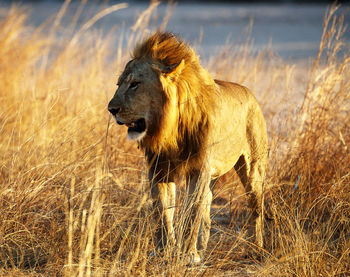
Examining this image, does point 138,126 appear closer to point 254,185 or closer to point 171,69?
point 171,69

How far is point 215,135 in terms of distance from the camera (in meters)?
3.09

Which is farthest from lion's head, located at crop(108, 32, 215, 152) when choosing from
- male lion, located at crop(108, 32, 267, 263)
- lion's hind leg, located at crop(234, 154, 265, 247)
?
lion's hind leg, located at crop(234, 154, 265, 247)

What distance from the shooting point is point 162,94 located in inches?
115

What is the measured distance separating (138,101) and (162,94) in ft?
0.47

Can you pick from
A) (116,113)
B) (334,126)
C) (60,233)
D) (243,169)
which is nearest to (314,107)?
(334,126)

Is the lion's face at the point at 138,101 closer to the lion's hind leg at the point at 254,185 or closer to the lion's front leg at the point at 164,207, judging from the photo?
the lion's front leg at the point at 164,207

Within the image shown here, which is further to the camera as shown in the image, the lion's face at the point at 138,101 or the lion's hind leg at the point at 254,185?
the lion's hind leg at the point at 254,185

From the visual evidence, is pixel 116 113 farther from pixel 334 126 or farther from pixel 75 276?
pixel 334 126

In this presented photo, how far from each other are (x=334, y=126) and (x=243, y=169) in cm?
129

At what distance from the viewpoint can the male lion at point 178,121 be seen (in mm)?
2924

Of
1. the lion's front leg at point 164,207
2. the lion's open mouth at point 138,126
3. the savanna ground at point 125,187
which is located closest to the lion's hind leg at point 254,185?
the savanna ground at point 125,187

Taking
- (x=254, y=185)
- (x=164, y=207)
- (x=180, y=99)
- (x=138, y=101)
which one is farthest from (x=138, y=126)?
(x=254, y=185)

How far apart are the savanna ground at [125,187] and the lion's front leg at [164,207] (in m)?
0.09

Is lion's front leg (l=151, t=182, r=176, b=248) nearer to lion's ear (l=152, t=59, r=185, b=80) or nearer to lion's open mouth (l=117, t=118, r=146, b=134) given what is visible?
lion's open mouth (l=117, t=118, r=146, b=134)
